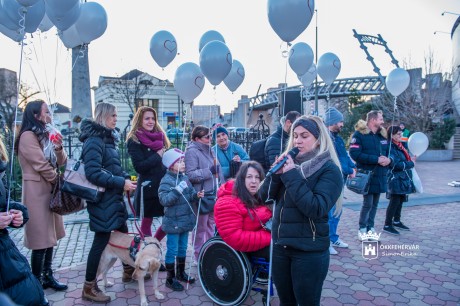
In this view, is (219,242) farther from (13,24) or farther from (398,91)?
(398,91)

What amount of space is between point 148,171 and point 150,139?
40 centimetres

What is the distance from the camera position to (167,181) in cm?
360

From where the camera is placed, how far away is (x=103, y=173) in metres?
3.09

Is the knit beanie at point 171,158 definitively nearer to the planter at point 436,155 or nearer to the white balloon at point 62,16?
the white balloon at point 62,16

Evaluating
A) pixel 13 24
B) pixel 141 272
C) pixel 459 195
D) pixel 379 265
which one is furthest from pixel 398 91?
pixel 13 24

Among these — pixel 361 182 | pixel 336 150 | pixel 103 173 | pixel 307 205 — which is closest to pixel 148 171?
pixel 103 173

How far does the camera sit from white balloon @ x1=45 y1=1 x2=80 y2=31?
12.3ft

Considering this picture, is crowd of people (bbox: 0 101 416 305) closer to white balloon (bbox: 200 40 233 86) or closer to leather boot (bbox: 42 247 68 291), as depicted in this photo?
leather boot (bbox: 42 247 68 291)

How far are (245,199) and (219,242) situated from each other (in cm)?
50

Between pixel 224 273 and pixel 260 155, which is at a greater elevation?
pixel 260 155

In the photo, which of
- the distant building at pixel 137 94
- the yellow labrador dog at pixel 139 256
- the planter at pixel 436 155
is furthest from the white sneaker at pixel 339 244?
the planter at pixel 436 155

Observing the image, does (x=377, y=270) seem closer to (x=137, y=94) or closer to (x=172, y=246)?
(x=172, y=246)

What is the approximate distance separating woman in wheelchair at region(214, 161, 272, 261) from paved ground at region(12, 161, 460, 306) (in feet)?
2.36

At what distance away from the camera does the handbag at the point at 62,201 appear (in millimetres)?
3240
